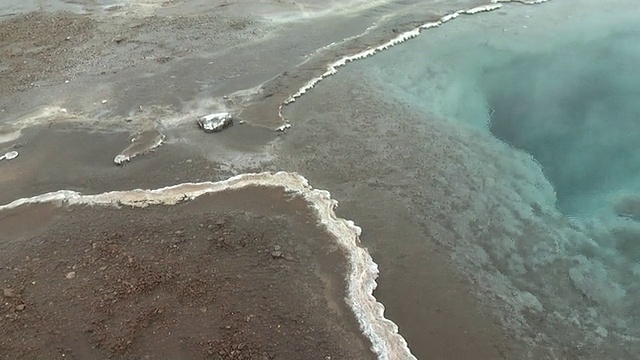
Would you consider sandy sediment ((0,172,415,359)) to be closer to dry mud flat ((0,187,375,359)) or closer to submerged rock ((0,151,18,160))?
dry mud flat ((0,187,375,359))

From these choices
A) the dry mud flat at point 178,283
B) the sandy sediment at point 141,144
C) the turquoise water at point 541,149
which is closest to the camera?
the dry mud flat at point 178,283

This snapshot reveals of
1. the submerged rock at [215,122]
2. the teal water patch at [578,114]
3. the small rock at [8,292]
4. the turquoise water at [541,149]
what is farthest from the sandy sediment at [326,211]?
the teal water patch at [578,114]

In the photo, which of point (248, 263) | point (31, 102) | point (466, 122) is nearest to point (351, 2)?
point (466, 122)

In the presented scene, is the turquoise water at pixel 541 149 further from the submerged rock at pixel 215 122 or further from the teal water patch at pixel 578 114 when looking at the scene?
the submerged rock at pixel 215 122

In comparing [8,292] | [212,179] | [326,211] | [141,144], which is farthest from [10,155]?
[326,211]

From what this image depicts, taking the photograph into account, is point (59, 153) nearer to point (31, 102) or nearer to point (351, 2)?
point (31, 102)

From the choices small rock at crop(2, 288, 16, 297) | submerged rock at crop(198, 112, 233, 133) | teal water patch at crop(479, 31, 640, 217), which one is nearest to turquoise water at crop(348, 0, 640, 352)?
teal water patch at crop(479, 31, 640, 217)
